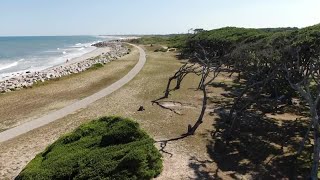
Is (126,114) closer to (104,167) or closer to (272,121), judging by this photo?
(272,121)

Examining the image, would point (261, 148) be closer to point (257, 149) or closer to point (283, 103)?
point (257, 149)

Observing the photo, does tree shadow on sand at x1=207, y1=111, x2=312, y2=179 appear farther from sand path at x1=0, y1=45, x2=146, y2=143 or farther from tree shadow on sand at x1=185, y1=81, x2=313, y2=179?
sand path at x1=0, y1=45, x2=146, y2=143

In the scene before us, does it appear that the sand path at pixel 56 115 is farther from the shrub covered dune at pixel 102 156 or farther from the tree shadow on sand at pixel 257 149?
the tree shadow on sand at pixel 257 149

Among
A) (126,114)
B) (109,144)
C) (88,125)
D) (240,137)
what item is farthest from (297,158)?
(126,114)

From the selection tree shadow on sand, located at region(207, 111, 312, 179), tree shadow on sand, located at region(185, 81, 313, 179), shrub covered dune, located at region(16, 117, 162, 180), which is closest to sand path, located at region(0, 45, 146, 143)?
shrub covered dune, located at region(16, 117, 162, 180)

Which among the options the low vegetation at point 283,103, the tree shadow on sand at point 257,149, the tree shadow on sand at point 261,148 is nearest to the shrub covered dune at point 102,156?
the tree shadow on sand at point 257,149


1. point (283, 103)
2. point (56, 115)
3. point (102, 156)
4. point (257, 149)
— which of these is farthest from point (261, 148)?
point (56, 115)

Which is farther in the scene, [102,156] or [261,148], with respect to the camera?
[261,148]

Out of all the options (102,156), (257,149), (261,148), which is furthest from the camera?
(261,148)

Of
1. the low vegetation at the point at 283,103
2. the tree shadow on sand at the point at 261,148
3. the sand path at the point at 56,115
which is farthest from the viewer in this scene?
the sand path at the point at 56,115
